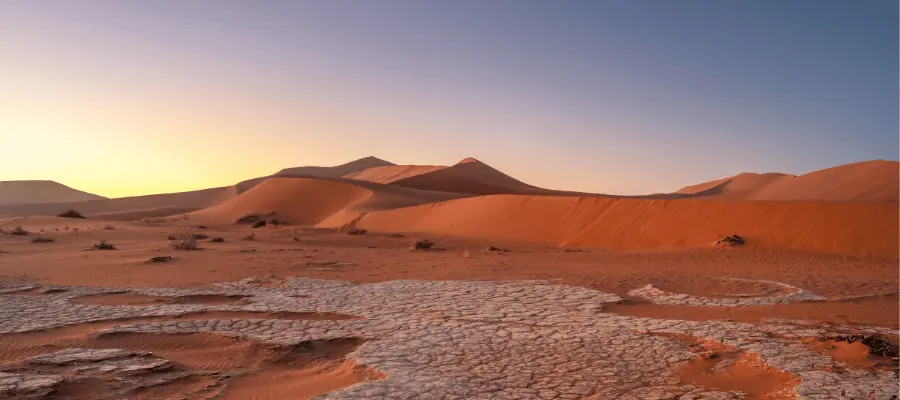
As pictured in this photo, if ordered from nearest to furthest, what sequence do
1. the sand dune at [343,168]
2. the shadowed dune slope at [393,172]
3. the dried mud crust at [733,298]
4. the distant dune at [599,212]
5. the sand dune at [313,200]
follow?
the dried mud crust at [733,298], the distant dune at [599,212], the sand dune at [313,200], the shadowed dune slope at [393,172], the sand dune at [343,168]

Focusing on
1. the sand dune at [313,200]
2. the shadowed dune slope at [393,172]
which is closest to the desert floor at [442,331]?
the sand dune at [313,200]

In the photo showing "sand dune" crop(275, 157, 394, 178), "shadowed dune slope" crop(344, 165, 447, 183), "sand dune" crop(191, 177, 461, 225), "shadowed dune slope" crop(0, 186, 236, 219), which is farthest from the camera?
"sand dune" crop(275, 157, 394, 178)

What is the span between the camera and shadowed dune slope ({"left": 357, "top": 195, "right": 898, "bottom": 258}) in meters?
14.4

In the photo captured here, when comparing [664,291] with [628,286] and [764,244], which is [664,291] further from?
[764,244]

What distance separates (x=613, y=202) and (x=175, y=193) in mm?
56531

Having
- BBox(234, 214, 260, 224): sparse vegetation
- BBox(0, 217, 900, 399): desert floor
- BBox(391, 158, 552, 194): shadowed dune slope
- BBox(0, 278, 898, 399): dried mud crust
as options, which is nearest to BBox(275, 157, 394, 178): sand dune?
BBox(391, 158, 552, 194): shadowed dune slope

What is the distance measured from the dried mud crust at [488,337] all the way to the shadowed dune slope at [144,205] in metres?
41.7

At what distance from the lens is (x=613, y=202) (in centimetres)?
2044

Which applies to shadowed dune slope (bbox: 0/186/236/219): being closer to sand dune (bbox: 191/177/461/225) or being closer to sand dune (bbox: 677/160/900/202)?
sand dune (bbox: 191/177/461/225)

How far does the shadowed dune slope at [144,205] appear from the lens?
48.0m

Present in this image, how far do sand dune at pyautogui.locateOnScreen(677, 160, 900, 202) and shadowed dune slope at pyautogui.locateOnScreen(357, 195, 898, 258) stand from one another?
31.7ft

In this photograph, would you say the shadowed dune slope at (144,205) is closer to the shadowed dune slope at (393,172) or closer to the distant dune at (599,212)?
the distant dune at (599,212)

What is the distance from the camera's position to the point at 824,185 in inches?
1886

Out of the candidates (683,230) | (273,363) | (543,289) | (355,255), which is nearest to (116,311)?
(273,363)
